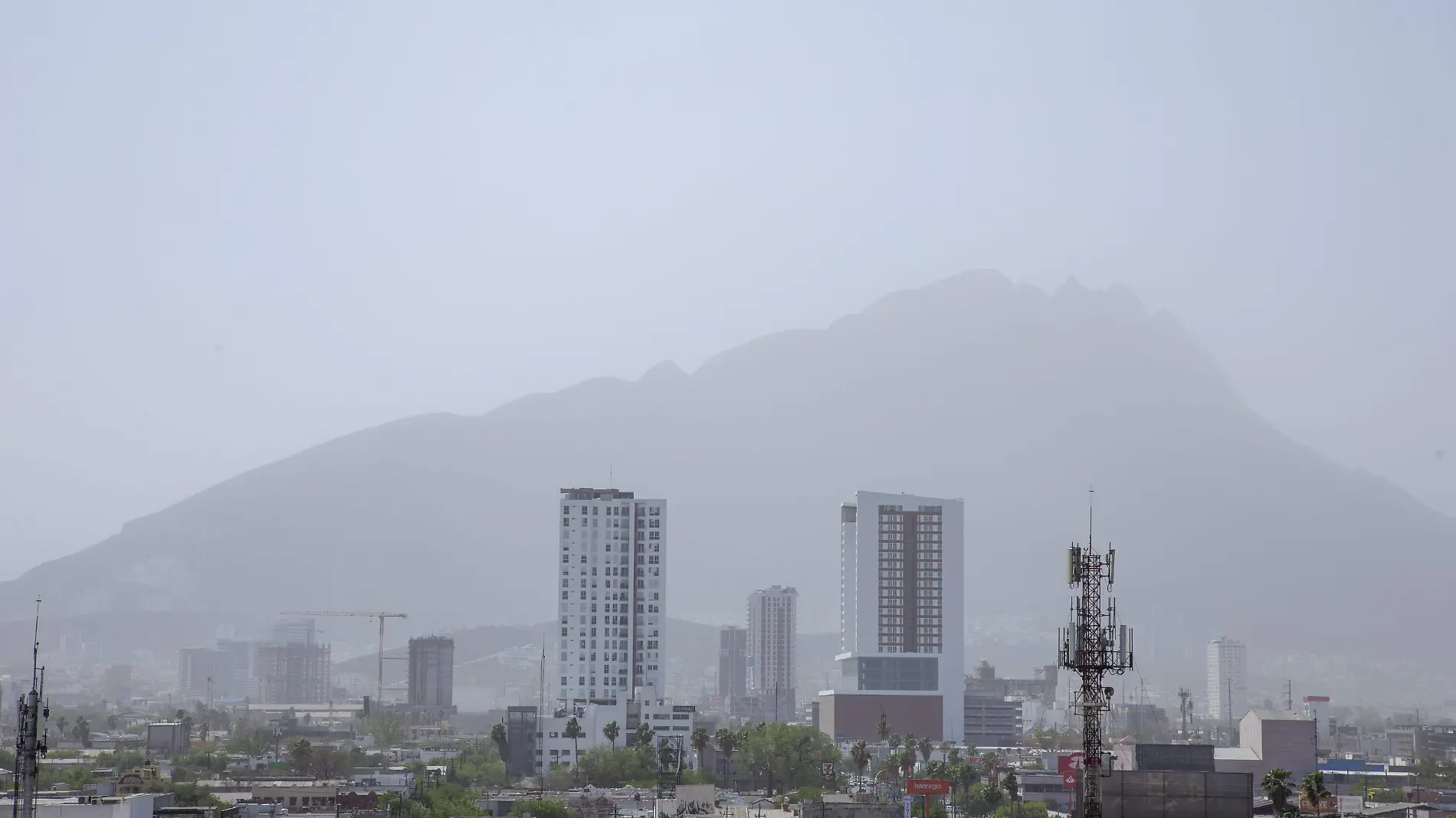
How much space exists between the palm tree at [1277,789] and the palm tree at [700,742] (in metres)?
71.1

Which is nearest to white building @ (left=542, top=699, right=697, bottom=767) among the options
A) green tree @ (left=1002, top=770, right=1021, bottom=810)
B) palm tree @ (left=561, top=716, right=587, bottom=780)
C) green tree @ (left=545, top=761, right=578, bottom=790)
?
palm tree @ (left=561, top=716, right=587, bottom=780)

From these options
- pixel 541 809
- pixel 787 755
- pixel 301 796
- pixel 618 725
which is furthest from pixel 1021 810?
pixel 618 725

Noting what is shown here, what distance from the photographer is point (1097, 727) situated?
2052 inches

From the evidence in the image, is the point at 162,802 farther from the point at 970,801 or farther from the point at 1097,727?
the point at 970,801

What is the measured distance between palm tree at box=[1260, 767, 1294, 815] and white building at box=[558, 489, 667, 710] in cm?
8670

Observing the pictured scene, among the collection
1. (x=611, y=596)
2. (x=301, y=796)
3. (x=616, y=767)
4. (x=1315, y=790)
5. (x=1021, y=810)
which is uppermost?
(x=611, y=596)

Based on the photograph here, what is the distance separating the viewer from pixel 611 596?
180250 millimetres

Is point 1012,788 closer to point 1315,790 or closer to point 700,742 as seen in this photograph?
point 1315,790

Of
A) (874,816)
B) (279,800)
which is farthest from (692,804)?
(279,800)

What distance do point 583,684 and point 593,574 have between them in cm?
1053

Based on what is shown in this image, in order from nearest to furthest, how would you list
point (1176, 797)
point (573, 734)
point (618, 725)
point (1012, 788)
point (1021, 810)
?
1. point (1176, 797)
2. point (1021, 810)
3. point (1012, 788)
4. point (573, 734)
5. point (618, 725)

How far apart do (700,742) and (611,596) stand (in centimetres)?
2194

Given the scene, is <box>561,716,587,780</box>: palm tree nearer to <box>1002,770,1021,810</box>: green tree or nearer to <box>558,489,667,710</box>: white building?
<box>558,489,667,710</box>: white building

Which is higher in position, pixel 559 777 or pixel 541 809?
pixel 541 809
